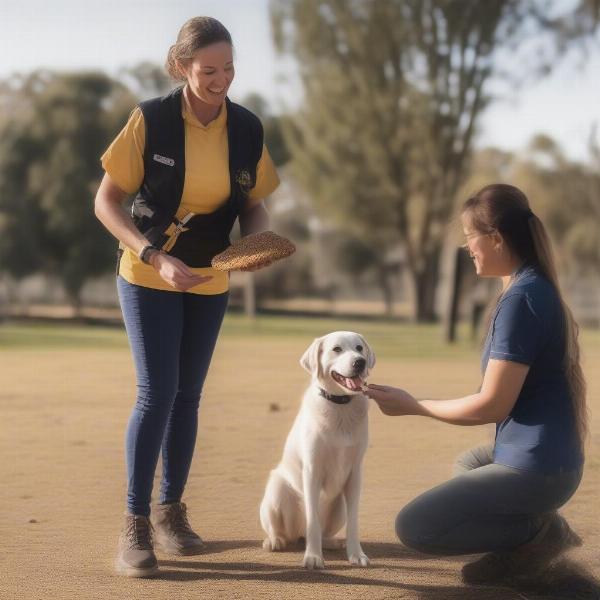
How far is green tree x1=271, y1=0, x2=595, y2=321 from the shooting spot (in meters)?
38.2

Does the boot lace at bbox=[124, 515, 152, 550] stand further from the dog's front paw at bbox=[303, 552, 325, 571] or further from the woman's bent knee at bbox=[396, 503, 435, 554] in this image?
the woman's bent knee at bbox=[396, 503, 435, 554]

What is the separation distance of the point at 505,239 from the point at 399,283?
Answer: 46.9m

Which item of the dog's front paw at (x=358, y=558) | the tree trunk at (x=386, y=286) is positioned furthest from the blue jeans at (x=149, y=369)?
the tree trunk at (x=386, y=286)

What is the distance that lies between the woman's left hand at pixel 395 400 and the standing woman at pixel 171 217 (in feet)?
3.11

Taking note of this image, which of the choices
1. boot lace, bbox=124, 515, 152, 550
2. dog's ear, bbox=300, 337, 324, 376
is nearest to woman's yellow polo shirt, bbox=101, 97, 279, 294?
dog's ear, bbox=300, 337, 324, 376

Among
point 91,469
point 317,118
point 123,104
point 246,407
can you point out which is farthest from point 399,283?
point 91,469

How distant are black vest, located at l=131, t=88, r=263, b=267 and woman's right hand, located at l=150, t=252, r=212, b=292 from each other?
0.86 feet

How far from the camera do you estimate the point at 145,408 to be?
5.04 metres

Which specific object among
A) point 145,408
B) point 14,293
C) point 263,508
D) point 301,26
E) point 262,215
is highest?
point 301,26

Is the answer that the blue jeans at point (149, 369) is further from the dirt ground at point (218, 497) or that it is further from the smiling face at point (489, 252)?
the smiling face at point (489, 252)

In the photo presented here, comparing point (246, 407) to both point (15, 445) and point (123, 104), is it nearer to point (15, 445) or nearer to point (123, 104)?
point (15, 445)

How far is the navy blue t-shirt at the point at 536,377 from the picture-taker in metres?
4.23

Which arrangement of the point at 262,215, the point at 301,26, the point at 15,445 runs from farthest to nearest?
1. the point at 301,26
2. the point at 15,445
3. the point at 262,215

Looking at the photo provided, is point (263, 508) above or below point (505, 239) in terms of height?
below
